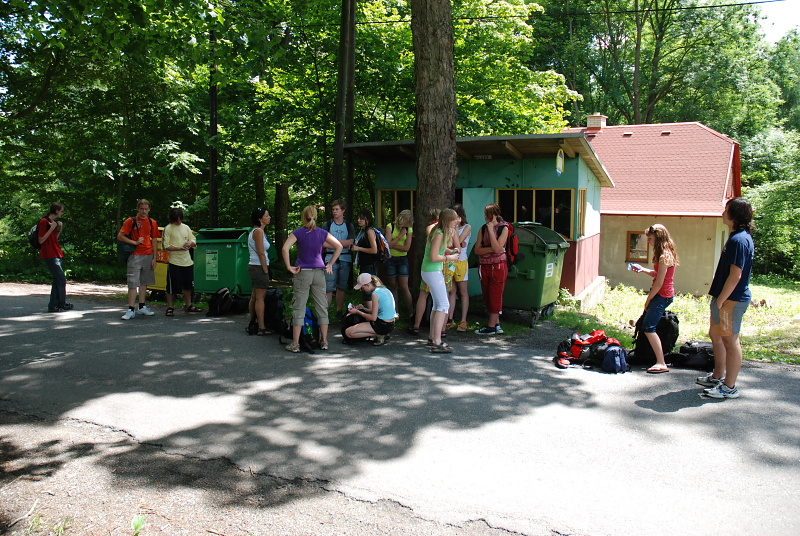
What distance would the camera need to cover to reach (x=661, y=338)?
6.84m

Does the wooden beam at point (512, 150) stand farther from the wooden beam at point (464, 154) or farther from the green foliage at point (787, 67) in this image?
the green foliage at point (787, 67)

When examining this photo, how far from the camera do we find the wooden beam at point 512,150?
1093 centimetres

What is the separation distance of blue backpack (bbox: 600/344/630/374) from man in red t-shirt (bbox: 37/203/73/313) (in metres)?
8.13

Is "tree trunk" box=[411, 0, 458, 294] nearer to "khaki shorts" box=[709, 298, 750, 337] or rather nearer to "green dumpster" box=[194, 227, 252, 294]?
"green dumpster" box=[194, 227, 252, 294]

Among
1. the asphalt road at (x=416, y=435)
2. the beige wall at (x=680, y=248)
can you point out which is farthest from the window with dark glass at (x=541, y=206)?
the beige wall at (x=680, y=248)

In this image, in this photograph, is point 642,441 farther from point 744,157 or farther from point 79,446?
point 744,157

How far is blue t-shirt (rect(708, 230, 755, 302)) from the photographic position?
5.42 meters

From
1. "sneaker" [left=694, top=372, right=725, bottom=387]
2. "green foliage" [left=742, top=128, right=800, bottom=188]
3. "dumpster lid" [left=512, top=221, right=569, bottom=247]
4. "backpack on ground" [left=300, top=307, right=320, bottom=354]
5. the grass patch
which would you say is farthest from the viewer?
"green foliage" [left=742, top=128, right=800, bottom=188]

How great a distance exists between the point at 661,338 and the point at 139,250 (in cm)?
725

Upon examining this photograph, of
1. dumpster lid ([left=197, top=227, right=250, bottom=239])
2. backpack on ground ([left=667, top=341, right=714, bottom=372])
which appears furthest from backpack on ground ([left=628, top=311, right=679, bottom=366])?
dumpster lid ([left=197, top=227, right=250, bottom=239])

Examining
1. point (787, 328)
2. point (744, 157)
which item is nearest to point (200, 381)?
point (787, 328)

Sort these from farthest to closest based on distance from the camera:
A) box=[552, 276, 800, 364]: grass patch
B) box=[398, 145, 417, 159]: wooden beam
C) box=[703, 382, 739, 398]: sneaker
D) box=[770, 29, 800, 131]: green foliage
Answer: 1. box=[770, 29, 800, 131]: green foliage
2. box=[398, 145, 417, 159]: wooden beam
3. box=[552, 276, 800, 364]: grass patch
4. box=[703, 382, 739, 398]: sneaker

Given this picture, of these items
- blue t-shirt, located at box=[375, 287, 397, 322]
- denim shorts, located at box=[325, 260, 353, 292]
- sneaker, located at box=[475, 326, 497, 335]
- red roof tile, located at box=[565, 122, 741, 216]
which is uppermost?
red roof tile, located at box=[565, 122, 741, 216]

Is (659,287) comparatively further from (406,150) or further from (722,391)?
(406,150)
